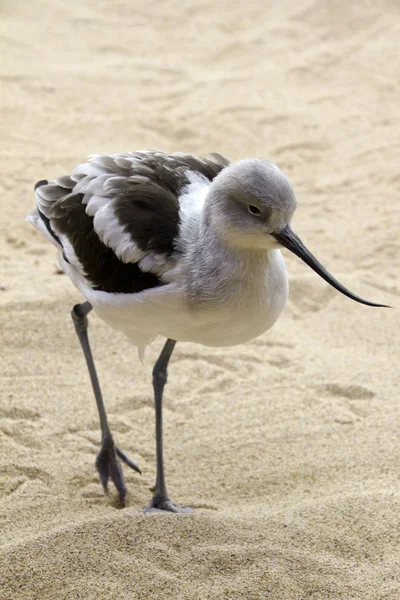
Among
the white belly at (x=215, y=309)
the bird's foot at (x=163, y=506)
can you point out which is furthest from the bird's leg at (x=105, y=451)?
the white belly at (x=215, y=309)

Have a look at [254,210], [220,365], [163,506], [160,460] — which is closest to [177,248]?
[254,210]

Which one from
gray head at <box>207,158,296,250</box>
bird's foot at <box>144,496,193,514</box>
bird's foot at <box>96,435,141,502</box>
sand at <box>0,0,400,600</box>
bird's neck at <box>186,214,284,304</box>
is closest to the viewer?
gray head at <box>207,158,296,250</box>

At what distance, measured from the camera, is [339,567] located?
9.93ft

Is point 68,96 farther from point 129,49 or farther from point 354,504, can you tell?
point 354,504

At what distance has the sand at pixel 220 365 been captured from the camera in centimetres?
304

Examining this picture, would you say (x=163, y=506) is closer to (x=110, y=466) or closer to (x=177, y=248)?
(x=110, y=466)

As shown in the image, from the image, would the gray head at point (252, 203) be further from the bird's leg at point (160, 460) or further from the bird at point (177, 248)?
the bird's leg at point (160, 460)

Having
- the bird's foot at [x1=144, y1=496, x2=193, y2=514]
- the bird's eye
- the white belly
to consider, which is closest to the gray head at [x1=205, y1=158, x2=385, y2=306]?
the bird's eye

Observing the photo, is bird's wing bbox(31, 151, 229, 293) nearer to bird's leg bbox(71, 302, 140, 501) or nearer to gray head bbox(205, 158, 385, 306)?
gray head bbox(205, 158, 385, 306)

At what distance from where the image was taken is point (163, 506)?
137 inches

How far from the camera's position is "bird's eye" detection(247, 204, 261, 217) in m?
2.82

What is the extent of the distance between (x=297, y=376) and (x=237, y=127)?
3.32 metres

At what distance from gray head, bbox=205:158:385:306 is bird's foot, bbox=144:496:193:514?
1178 millimetres

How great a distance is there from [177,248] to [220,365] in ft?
5.11
